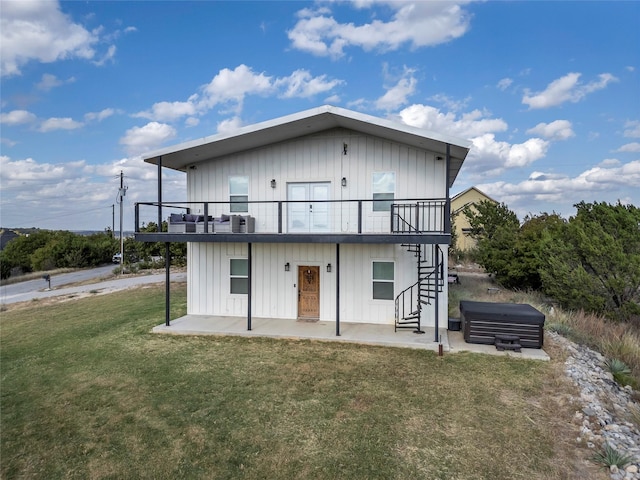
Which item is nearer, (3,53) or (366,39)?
(3,53)

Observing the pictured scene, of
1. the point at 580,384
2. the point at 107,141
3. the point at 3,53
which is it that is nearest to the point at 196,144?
the point at 3,53

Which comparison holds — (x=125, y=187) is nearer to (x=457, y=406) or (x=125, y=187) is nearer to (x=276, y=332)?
(x=276, y=332)

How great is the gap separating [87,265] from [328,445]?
4360cm

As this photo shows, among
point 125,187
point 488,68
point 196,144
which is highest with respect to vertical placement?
point 488,68

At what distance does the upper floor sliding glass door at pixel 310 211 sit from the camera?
1060 centimetres

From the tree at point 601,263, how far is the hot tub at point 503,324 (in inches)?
172

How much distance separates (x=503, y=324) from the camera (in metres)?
8.56

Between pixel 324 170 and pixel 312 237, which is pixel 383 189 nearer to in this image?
pixel 324 170

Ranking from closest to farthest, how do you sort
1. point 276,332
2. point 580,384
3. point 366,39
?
point 580,384, point 276,332, point 366,39

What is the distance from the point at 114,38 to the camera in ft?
47.9

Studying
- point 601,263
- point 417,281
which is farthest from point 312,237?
point 601,263

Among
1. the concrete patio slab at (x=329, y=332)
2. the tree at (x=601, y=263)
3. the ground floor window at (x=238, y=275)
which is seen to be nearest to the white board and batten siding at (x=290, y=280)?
the ground floor window at (x=238, y=275)

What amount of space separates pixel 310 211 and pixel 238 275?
3231 mm

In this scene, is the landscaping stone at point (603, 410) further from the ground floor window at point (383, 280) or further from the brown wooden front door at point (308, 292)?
the brown wooden front door at point (308, 292)
